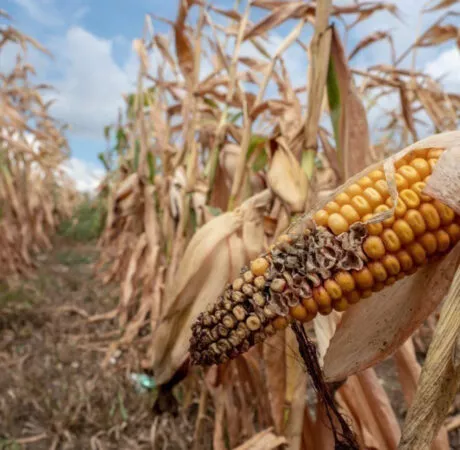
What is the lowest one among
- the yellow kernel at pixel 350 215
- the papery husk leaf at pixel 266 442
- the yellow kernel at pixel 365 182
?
→ the papery husk leaf at pixel 266 442

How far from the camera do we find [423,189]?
72cm

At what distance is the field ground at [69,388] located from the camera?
220cm

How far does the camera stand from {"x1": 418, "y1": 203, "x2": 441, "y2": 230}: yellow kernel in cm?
74

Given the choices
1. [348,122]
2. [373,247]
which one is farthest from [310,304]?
[348,122]

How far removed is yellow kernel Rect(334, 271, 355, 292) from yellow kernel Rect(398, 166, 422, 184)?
18cm

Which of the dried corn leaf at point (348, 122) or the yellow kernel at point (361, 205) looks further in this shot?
the dried corn leaf at point (348, 122)

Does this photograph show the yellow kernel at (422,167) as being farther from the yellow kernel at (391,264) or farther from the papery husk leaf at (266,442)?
the papery husk leaf at (266,442)

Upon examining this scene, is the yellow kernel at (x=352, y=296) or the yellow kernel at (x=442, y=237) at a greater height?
the yellow kernel at (x=442, y=237)

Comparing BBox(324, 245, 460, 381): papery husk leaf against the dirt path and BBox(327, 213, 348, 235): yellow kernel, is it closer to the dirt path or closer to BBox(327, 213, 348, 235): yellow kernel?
BBox(327, 213, 348, 235): yellow kernel

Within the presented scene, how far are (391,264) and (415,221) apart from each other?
74 mm

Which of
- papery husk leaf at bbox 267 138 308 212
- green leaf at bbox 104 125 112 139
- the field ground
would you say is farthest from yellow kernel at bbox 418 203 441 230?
green leaf at bbox 104 125 112 139

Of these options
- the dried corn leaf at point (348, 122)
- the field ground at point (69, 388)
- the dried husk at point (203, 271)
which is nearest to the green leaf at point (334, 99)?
the dried corn leaf at point (348, 122)

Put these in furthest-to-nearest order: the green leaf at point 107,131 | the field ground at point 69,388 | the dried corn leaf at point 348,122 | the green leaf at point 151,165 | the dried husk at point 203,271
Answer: the green leaf at point 107,131
the green leaf at point 151,165
the field ground at point 69,388
the dried corn leaf at point 348,122
the dried husk at point 203,271

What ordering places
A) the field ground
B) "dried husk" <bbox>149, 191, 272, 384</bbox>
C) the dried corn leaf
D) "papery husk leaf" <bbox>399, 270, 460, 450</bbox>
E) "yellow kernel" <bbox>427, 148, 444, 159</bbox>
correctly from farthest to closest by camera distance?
the field ground, the dried corn leaf, "dried husk" <bbox>149, 191, 272, 384</bbox>, "yellow kernel" <bbox>427, 148, 444, 159</bbox>, "papery husk leaf" <bbox>399, 270, 460, 450</bbox>
